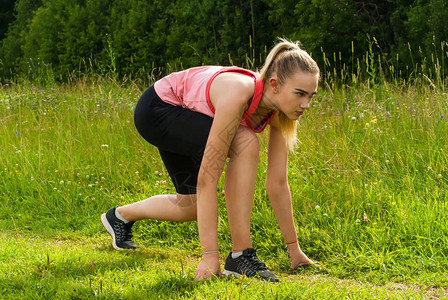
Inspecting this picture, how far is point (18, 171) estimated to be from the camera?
4969 millimetres

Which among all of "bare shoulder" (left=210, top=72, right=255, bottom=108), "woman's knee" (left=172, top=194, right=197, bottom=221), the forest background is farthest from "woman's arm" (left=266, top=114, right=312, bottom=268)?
"woman's knee" (left=172, top=194, right=197, bottom=221)

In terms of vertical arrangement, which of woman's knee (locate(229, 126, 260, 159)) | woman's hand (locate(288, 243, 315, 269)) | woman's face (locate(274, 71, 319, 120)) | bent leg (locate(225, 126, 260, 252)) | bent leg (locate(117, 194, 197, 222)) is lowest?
woman's hand (locate(288, 243, 315, 269))

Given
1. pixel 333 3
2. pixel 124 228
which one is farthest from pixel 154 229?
pixel 333 3

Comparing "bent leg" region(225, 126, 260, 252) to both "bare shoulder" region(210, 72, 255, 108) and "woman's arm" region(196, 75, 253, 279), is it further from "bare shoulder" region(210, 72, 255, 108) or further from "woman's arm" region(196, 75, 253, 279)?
"bare shoulder" region(210, 72, 255, 108)

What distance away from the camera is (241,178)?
113 inches

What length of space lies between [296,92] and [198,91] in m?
0.57

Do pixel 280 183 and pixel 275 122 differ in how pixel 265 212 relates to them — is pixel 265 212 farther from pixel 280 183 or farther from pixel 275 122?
pixel 275 122

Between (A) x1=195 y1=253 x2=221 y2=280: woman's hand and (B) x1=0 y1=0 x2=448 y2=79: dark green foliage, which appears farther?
(B) x1=0 y1=0 x2=448 y2=79: dark green foliage

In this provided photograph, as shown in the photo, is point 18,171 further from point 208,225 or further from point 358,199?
point 358,199

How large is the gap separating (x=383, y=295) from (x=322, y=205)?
115cm

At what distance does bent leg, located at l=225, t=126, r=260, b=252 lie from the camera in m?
2.88

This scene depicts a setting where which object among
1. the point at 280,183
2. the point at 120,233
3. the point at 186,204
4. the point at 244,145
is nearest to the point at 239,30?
the point at 120,233

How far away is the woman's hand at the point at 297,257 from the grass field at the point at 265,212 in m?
0.11

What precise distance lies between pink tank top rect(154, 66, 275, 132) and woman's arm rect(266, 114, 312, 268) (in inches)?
5.6
